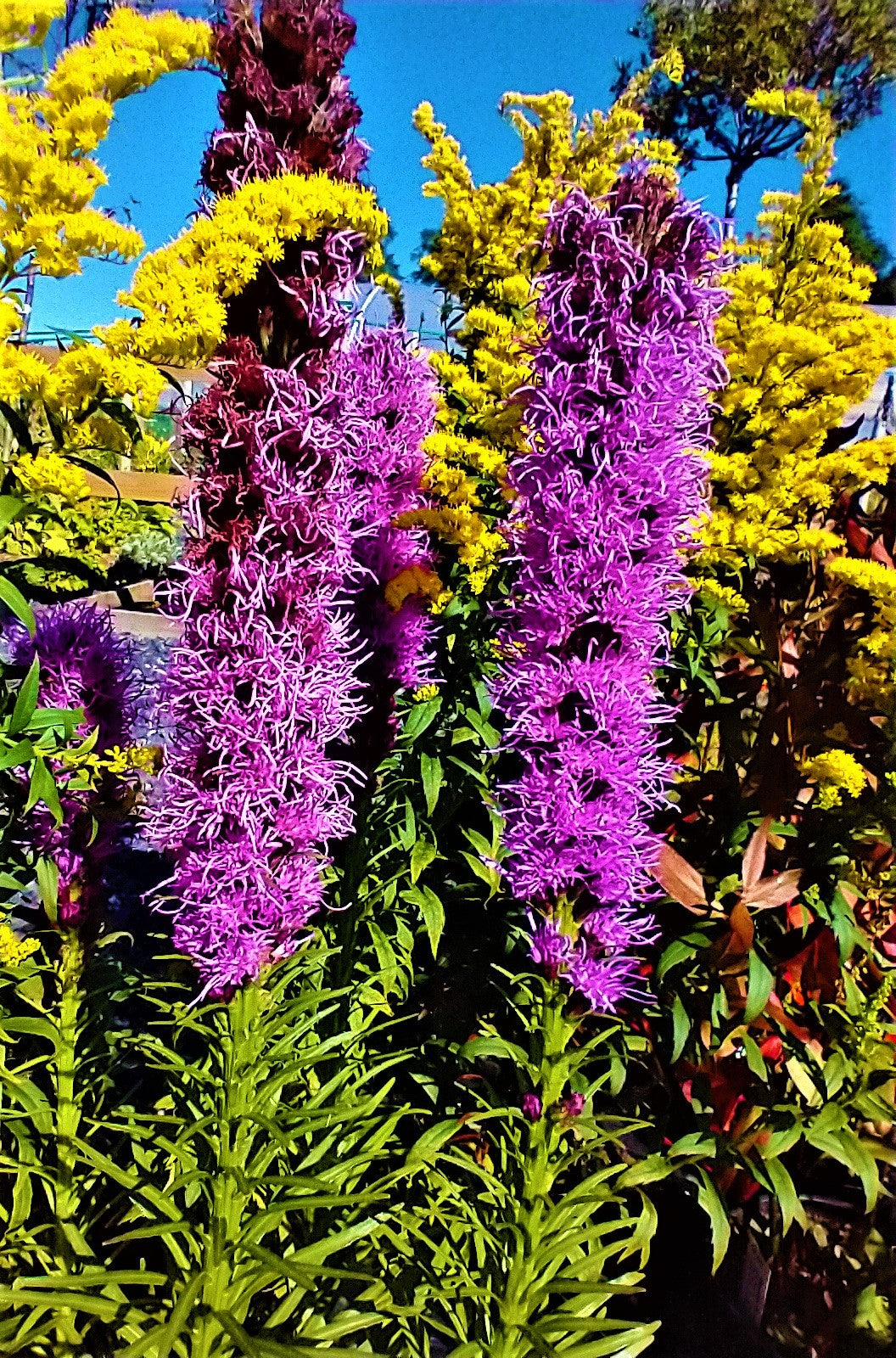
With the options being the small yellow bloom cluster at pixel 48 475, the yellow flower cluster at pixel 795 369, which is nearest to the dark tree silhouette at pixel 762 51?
the yellow flower cluster at pixel 795 369

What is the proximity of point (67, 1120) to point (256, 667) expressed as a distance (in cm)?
122

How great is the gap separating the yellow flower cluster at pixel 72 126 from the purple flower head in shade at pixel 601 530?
70 cm

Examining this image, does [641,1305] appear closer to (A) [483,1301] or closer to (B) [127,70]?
(A) [483,1301]

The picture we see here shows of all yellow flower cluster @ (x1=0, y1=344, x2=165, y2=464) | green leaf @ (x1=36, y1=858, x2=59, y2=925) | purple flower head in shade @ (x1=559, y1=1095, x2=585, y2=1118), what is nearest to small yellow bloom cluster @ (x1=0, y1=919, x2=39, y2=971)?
green leaf @ (x1=36, y1=858, x2=59, y2=925)

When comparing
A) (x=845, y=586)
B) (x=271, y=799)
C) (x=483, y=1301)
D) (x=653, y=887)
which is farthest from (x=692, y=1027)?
(x=271, y=799)

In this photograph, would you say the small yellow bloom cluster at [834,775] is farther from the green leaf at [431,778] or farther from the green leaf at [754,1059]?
the green leaf at [431,778]

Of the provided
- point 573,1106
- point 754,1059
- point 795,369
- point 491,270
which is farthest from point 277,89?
point 754,1059

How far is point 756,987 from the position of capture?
208cm

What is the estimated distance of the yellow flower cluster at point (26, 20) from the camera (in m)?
1.24

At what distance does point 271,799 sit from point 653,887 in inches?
51.3

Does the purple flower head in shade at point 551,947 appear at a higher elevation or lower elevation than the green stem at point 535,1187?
higher

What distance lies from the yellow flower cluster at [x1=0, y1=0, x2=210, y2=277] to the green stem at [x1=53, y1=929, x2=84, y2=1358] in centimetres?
145

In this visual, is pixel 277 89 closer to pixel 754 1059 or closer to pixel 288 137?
pixel 288 137

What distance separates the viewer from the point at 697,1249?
2566mm
